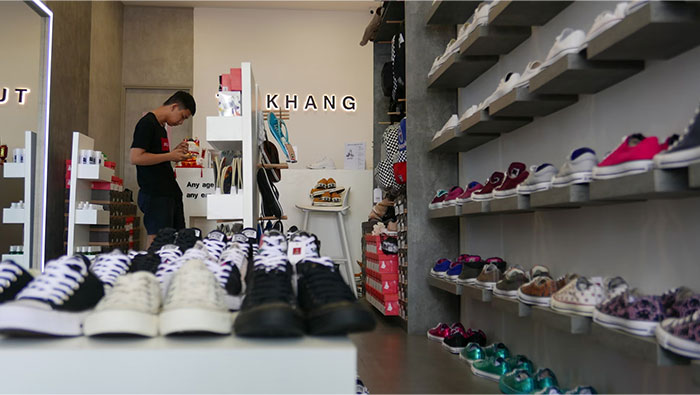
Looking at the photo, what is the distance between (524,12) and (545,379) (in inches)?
60.4

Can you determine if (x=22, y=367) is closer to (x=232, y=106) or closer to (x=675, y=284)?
(x=675, y=284)

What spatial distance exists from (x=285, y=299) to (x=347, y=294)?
3.6 inches

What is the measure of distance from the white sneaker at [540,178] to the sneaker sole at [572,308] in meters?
0.43

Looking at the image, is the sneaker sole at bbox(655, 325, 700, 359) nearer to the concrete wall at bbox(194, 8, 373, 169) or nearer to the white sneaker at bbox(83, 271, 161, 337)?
the white sneaker at bbox(83, 271, 161, 337)

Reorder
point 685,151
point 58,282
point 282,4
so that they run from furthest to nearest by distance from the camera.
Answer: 1. point 282,4
2. point 685,151
3. point 58,282

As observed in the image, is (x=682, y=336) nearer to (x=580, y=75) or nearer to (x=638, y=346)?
(x=638, y=346)

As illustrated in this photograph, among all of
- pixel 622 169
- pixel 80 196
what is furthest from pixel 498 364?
pixel 80 196

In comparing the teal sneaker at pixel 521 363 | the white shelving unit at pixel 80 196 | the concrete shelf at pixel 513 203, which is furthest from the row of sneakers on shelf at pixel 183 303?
the white shelving unit at pixel 80 196

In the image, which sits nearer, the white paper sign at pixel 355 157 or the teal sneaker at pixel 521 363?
the teal sneaker at pixel 521 363

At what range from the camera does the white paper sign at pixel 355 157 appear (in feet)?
23.8

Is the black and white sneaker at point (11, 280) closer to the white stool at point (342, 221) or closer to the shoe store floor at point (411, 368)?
the shoe store floor at point (411, 368)

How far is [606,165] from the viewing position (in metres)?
1.80

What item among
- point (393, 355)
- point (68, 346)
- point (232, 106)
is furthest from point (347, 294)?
point (232, 106)

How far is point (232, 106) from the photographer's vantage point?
3.76m
